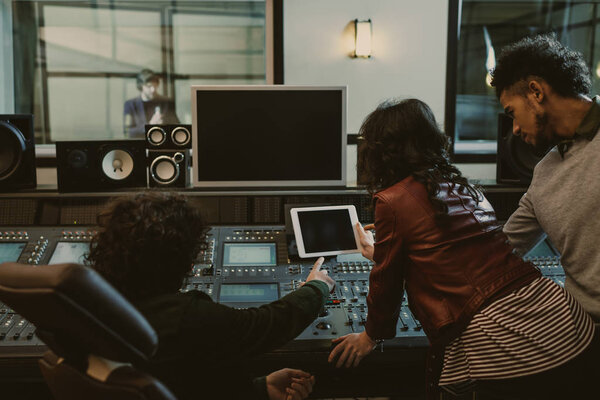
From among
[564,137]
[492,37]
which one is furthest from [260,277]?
[492,37]

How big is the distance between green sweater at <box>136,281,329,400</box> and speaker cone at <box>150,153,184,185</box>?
42.3 inches

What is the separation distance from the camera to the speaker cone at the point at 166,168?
2.05 m

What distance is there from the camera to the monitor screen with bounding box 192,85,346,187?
2014mm

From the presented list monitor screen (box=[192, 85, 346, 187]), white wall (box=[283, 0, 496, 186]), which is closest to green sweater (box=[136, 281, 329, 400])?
monitor screen (box=[192, 85, 346, 187])

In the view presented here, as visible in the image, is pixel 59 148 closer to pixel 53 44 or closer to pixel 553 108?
pixel 553 108

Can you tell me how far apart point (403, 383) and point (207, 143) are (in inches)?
47.8

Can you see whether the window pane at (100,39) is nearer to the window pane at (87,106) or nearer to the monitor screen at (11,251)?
the window pane at (87,106)

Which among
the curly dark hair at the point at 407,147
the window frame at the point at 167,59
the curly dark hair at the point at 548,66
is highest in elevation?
the window frame at the point at 167,59

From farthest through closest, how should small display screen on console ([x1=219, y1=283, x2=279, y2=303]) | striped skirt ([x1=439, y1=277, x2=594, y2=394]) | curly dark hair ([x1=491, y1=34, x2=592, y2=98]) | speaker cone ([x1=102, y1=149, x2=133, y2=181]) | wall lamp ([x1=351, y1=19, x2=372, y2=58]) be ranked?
wall lamp ([x1=351, y1=19, x2=372, y2=58]) → speaker cone ([x1=102, y1=149, x2=133, y2=181]) → small display screen on console ([x1=219, y1=283, x2=279, y2=303]) → curly dark hair ([x1=491, y1=34, x2=592, y2=98]) → striped skirt ([x1=439, y1=277, x2=594, y2=394])

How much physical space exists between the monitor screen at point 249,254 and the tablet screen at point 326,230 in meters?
0.14

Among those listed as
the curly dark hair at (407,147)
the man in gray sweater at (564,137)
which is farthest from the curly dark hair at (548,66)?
the curly dark hair at (407,147)

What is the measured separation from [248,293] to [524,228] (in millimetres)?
895

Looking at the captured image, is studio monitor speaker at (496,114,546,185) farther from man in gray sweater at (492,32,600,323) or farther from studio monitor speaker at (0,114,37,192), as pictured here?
studio monitor speaker at (0,114,37,192)

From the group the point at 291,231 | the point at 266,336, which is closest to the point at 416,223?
the point at 266,336
